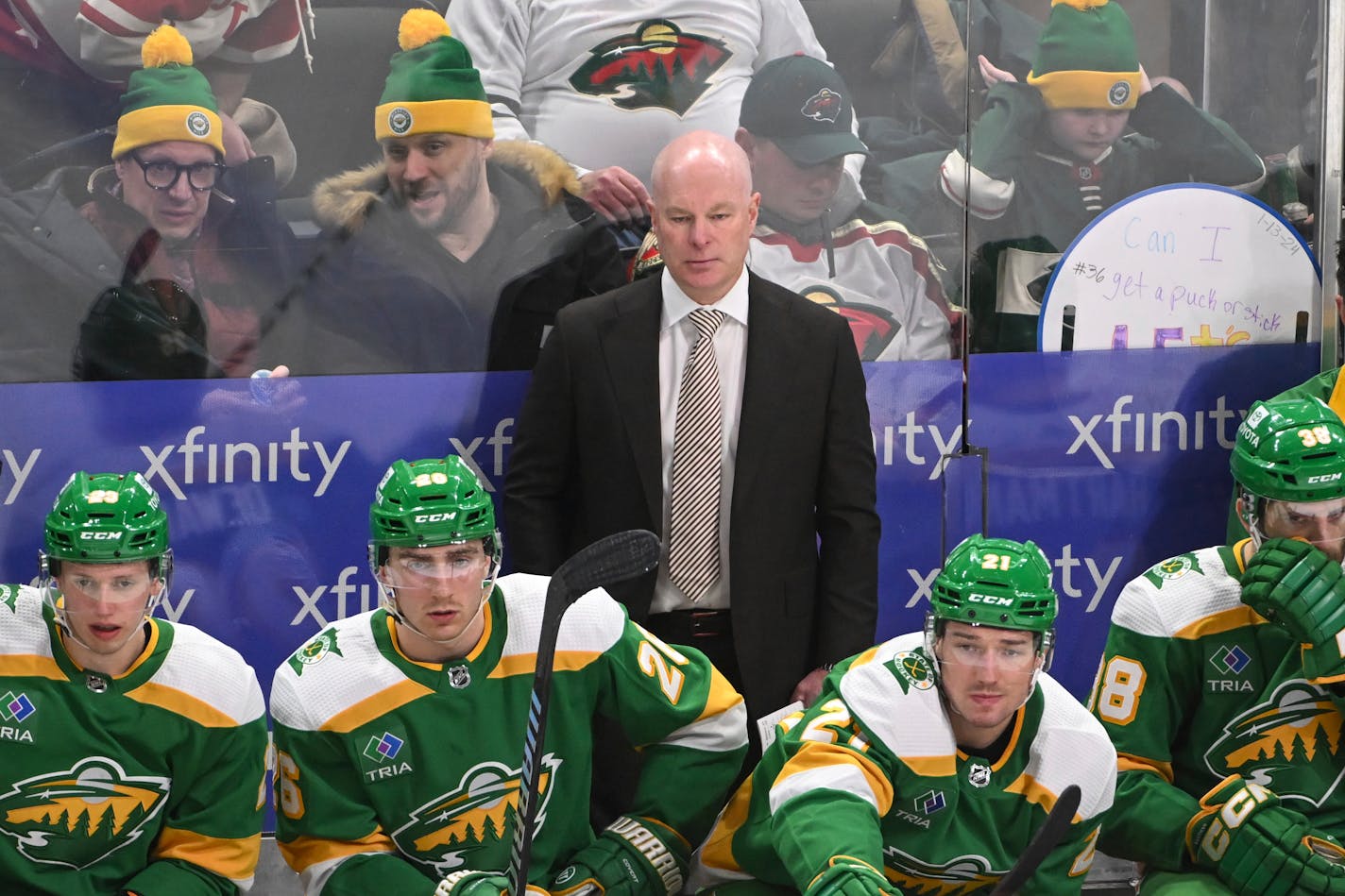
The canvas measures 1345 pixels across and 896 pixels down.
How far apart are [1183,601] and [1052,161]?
5.61ft

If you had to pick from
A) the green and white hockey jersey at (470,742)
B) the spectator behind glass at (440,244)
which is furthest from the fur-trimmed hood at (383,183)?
the green and white hockey jersey at (470,742)

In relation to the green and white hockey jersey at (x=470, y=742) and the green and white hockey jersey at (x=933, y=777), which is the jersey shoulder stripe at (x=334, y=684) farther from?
the green and white hockey jersey at (x=933, y=777)

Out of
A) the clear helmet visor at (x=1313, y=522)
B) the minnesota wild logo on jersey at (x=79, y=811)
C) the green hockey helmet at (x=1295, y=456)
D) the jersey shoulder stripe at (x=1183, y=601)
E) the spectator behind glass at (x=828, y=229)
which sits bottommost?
the minnesota wild logo on jersey at (x=79, y=811)

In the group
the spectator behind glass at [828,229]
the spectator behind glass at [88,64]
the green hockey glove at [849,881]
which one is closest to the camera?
the green hockey glove at [849,881]

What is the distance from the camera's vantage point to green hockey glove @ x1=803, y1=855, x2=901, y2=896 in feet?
8.60

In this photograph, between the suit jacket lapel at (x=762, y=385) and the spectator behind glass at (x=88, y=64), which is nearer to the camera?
the suit jacket lapel at (x=762, y=385)

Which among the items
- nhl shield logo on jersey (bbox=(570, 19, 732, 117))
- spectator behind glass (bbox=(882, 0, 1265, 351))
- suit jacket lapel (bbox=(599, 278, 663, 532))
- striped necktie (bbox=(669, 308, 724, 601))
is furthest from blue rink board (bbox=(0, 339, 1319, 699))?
nhl shield logo on jersey (bbox=(570, 19, 732, 117))

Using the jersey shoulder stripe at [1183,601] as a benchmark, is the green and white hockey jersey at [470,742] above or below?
below

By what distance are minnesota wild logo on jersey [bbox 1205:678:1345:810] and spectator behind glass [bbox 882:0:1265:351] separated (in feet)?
5.23

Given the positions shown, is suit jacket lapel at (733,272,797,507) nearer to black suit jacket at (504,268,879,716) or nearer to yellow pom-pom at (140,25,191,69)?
black suit jacket at (504,268,879,716)

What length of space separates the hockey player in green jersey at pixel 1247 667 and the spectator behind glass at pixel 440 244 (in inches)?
67.8

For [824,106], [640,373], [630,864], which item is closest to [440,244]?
[640,373]

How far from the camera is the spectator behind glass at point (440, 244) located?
4.48m

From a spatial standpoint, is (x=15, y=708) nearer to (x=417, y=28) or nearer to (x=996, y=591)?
(x=996, y=591)
